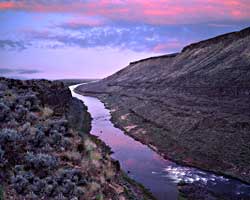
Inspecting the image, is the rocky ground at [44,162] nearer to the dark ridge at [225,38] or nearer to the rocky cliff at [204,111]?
the rocky cliff at [204,111]

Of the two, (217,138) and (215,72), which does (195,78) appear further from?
(217,138)

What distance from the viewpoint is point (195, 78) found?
67.8m

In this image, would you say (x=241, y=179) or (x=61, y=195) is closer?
(x=61, y=195)

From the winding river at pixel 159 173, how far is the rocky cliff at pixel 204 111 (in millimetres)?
1189

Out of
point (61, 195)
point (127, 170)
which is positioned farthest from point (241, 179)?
point (61, 195)

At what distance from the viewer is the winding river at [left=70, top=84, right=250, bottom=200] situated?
24266 mm

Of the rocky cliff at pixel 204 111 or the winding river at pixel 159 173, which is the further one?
the rocky cliff at pixel 204 111

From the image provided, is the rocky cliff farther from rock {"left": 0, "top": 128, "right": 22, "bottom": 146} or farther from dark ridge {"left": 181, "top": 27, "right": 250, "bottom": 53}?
rock {"left": 0, "top": 128, "right": 22, "bottom": 146}

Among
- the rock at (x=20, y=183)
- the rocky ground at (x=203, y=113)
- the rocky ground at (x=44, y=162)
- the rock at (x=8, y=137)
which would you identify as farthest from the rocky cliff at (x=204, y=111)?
the rock at (x=20, y=183)

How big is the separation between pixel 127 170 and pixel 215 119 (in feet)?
50.9

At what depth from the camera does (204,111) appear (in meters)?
45.2

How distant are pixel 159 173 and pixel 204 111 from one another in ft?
60.6

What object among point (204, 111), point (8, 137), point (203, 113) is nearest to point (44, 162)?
point (8, 137)

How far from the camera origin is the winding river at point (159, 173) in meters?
24.3
